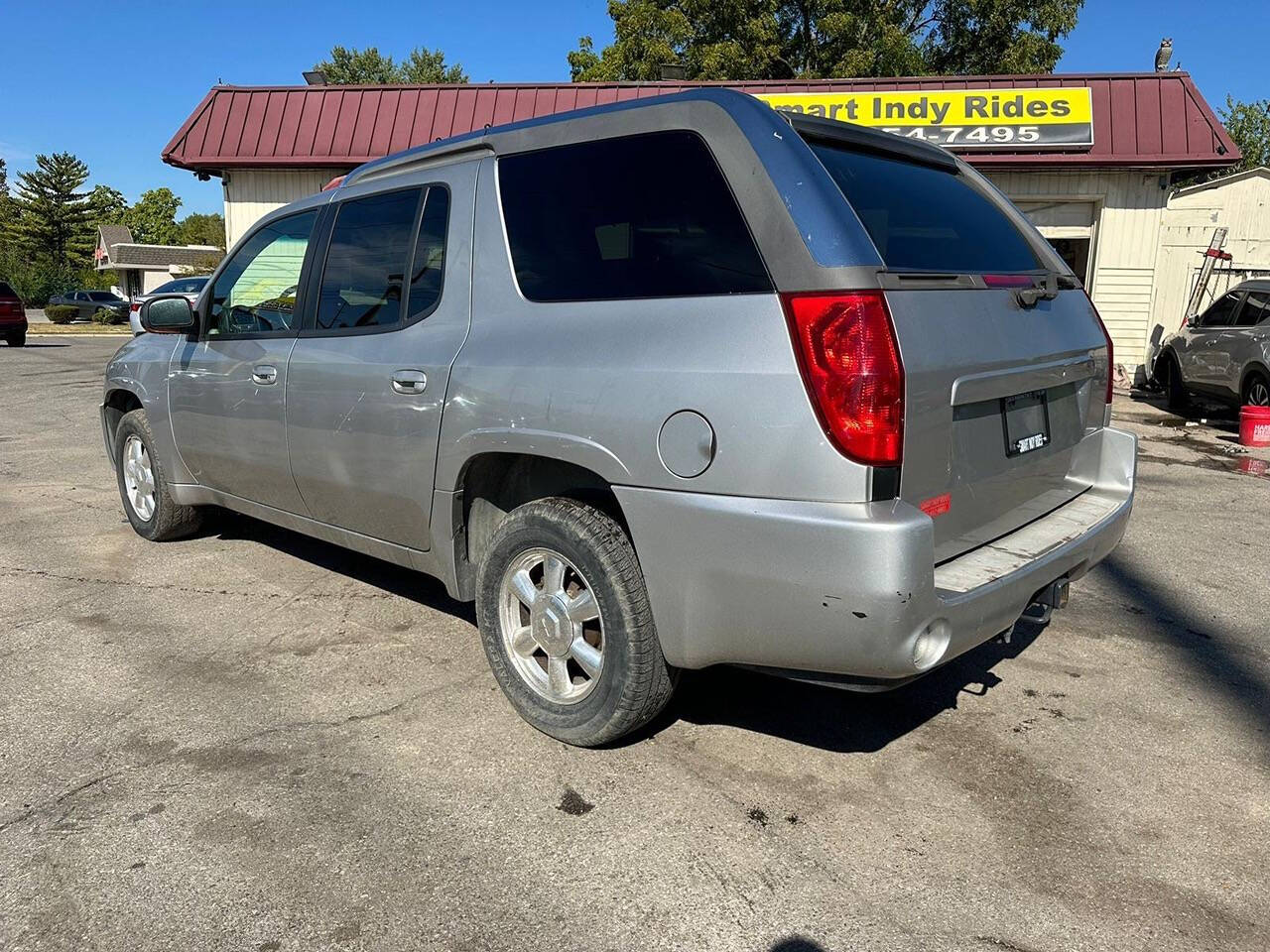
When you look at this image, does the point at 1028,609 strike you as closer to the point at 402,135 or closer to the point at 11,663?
the point at 11,663

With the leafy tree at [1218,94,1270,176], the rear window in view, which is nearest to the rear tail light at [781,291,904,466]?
the rear window

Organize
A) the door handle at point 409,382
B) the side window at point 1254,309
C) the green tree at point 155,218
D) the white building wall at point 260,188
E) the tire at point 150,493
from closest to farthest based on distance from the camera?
1. the door handle at point 409,382
2. the tire at point 150,493
3. the side window at point 1254,309
4. the white building wall at point 260,188
5. the green tree at point 155,218

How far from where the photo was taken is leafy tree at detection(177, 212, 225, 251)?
107688 millimetres

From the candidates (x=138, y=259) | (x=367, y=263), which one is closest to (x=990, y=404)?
(x=367, y=263)

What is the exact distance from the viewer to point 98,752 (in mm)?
3184

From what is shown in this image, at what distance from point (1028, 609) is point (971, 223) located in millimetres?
1368

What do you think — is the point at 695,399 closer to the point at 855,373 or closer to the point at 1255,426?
the point at 855,373

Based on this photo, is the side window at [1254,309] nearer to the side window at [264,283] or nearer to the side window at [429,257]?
the side window at [429,257]

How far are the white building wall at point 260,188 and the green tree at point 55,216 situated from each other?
225 ft

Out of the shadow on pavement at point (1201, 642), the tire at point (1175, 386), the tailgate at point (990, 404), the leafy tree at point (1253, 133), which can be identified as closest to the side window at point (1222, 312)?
the tire at point (1175, 386)

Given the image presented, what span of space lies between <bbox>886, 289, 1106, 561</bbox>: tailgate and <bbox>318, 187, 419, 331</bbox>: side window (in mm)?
2029

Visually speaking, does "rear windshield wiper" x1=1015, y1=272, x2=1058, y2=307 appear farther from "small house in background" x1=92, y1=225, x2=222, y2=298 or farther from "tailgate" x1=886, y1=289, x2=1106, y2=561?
"small house in background" x1=92, y1=225, x2=222, y2=298

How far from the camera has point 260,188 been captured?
53.8 feet

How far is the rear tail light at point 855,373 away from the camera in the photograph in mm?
2414
